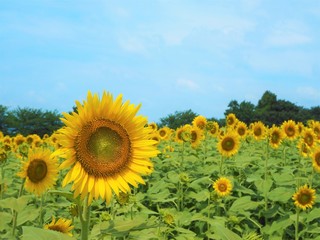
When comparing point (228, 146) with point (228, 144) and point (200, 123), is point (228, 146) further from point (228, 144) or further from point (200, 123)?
point (200, 123)

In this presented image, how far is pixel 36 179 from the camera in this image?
5.16m

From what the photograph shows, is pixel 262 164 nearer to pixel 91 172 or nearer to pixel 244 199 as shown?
pixel 244 199

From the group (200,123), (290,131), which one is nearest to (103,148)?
(290,131)

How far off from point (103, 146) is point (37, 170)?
250 cm

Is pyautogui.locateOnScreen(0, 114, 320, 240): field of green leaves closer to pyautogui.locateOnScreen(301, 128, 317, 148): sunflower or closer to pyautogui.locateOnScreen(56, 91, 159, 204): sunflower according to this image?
pyautogui.locateOnScreen(301, 128, 317, 148): sunflower

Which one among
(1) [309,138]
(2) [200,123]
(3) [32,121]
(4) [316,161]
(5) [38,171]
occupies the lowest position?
(5) [38,171]

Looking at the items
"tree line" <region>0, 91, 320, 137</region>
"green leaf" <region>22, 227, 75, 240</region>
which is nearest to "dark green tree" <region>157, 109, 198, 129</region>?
"tree line" <region>0, 91, 320, 137</region>

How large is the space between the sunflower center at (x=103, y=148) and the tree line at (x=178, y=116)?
24.3 meters

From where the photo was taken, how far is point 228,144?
8062mm

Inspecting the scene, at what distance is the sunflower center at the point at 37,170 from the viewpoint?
516 cm

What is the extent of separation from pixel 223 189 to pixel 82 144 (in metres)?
3.85

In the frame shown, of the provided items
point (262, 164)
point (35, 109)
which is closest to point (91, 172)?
point (262, 164)

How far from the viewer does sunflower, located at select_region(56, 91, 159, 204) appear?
279cm

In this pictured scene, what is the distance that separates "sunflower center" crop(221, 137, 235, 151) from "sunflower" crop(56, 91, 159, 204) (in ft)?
16.8
